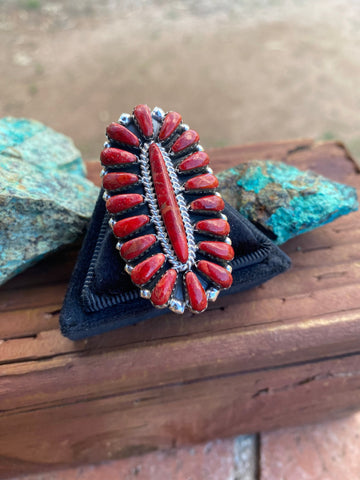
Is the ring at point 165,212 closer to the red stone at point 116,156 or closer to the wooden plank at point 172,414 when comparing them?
the red stone at point 116,156

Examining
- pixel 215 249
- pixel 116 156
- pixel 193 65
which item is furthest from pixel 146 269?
pixel 193 65

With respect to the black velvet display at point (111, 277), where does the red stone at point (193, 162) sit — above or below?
above

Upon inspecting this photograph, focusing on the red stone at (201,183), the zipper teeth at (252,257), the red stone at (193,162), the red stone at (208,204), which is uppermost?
the red stone at (193,162)

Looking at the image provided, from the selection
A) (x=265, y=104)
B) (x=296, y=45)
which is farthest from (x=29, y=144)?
(x=296, y=45)

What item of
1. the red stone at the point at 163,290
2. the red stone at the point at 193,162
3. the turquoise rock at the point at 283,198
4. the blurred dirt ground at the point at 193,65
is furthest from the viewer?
the blurred dirt ground at the point at 193,65

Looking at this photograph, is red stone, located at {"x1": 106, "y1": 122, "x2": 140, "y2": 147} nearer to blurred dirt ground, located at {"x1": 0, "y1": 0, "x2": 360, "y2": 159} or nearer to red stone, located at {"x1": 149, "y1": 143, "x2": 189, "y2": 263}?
red stone, located at {"x1": 149, "y1": 143, "x2": 189, "y2": 263}

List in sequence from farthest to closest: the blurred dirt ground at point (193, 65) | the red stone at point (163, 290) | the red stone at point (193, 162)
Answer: the blurred dirt ground at point (193, 65), the red stone at point (193, 162), the red stone at point (163, 290)

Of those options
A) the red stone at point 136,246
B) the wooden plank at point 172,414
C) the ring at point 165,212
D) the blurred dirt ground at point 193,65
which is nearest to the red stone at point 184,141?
the ring at point 165,212
